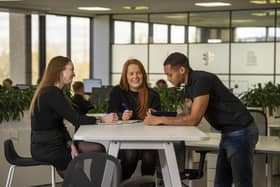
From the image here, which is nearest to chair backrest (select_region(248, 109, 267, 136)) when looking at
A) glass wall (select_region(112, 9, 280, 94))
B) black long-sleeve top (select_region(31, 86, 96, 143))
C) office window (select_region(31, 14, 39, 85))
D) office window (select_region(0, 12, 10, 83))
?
black long-sleeve top (select_region(31, 86, 96, 143))

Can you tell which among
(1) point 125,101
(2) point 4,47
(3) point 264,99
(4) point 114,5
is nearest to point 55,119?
(1) point 125,101

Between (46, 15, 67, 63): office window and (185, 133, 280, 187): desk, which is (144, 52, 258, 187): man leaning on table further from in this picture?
(46, 15, 67, 63): office window

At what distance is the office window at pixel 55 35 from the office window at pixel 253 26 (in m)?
4.40

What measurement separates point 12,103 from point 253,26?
10457 mm

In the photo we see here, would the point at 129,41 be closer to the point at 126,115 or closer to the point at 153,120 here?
the point at 126,115

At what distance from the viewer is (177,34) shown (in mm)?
17344

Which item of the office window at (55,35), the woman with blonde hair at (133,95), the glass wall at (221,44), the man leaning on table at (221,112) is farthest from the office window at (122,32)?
the man leaning on table at (221,112)

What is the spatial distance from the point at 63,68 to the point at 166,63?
3.02 feet

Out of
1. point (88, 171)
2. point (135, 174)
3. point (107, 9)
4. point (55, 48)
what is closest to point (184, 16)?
point (107, 9)

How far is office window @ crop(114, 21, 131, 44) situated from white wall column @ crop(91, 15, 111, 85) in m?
0.24

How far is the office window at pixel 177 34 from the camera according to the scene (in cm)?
1723

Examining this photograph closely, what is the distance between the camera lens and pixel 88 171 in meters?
3.21

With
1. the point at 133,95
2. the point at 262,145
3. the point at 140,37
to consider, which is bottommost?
the point at 262,145

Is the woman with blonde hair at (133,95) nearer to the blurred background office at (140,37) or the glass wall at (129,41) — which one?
the blurred background office at (140,37)
